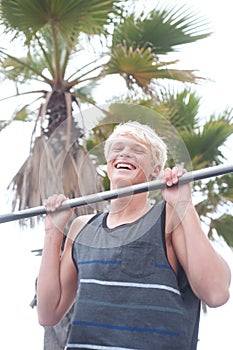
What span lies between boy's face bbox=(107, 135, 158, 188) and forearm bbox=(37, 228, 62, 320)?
8.7 inches

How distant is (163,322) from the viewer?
1691 millimetres

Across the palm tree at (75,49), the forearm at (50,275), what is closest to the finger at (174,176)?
the forearm at (50,275)

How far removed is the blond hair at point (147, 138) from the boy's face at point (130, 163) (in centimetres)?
1

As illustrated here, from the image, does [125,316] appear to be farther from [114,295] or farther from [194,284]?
[194,284]

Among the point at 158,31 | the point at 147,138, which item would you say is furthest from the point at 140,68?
the point at 147,138

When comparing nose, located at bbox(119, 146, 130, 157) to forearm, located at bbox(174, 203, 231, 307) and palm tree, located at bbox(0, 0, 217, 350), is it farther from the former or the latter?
palm tree, located at bbox(0, 0, 217, 350)

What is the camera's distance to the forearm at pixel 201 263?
5.56ft

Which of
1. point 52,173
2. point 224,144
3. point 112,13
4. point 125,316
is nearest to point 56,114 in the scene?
point 112,13

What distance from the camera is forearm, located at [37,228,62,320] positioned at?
1893mm

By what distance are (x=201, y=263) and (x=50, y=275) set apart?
16.5 inches

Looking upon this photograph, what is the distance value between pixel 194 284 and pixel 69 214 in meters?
0.39

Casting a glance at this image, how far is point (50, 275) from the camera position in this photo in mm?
1894

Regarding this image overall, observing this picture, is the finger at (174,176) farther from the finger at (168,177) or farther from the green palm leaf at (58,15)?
the green palm leaf at (58,15)

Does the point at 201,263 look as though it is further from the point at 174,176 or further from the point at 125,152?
the point at 125,152
